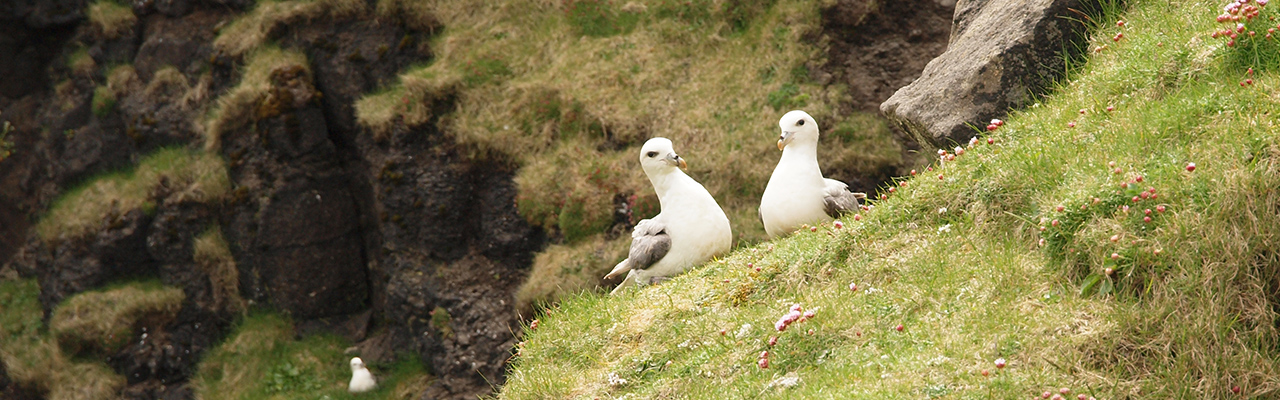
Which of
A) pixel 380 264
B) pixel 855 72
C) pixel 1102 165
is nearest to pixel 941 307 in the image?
pixel 1102 165

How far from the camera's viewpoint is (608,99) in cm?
1167

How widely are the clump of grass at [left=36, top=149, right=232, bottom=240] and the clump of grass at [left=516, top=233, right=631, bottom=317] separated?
17.1 feet

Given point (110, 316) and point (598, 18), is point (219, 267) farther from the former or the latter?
point (598, 18)

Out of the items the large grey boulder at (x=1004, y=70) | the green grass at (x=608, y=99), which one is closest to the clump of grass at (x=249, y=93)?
the green grass at (x=608, y=99)

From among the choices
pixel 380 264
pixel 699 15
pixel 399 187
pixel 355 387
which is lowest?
pixel 355 387

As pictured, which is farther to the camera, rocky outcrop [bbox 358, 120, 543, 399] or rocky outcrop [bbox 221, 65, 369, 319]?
rocky outcrop [bbox 221, 65, 369, 319]

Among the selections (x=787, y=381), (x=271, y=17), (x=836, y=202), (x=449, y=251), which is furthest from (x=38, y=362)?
(x=787, y=381)

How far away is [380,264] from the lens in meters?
13.3

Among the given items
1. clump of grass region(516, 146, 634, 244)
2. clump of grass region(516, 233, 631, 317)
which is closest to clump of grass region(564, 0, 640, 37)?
clump of grass region(516, 146, 634, 244)

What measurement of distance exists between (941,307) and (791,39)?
23.1ft

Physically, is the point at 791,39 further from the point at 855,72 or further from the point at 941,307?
the point at 941,307

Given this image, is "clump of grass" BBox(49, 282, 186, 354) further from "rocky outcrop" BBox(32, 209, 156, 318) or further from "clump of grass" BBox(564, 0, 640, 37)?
"clump of grass" BBox(564, 0, 640, 37)

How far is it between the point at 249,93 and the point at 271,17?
1297mm

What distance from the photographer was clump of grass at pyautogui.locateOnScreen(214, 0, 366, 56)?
44.2 feet
